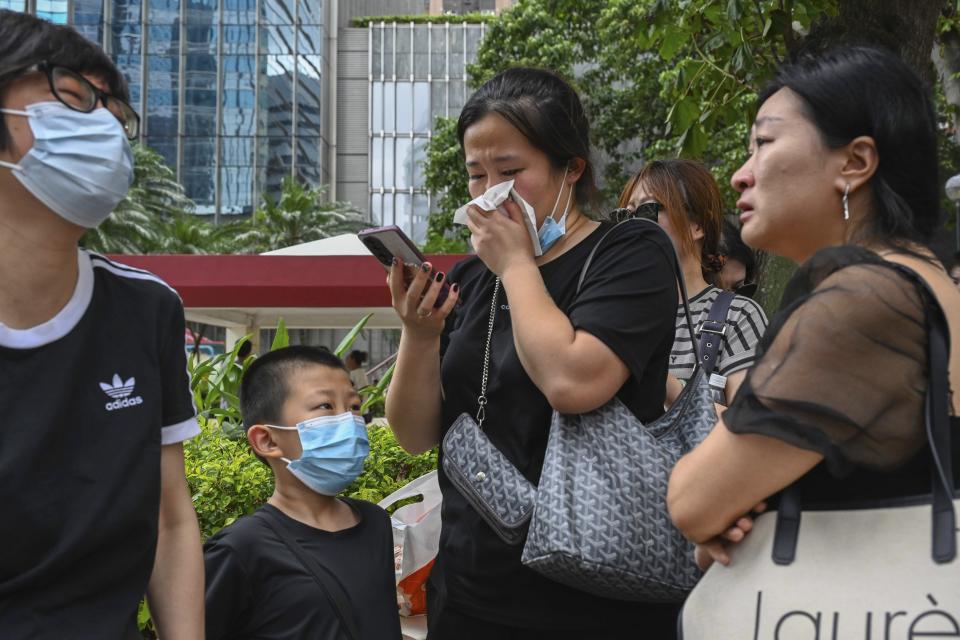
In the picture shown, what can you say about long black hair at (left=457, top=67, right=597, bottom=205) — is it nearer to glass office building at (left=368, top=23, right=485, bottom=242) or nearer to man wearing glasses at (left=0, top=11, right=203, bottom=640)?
Answer: man wearing glasses at (left=0, top=11, right=203, bottom=640)

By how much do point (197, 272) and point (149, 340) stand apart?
1144cm

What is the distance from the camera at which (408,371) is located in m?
2.50

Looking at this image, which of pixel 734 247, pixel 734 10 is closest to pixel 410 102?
pixel 734 10

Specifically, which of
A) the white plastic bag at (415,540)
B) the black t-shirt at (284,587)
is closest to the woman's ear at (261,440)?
the black t-shirt at (284,587)

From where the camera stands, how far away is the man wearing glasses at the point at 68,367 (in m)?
1.65

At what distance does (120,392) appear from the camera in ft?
5.97

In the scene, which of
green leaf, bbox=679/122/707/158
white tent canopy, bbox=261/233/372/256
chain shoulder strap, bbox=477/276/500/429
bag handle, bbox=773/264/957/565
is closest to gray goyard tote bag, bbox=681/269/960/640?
bag handle, bbox=773/264/957/565

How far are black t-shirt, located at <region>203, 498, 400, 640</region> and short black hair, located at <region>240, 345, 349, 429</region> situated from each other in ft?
1.23

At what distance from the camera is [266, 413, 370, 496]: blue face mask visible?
2.90 m

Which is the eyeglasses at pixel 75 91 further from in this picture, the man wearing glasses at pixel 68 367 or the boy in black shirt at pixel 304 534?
the boy in black shirt at pixel 304 534

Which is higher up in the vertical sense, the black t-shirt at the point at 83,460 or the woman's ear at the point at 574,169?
the woman's ear at the point at 574,169

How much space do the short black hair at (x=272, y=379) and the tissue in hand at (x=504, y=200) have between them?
0.98m

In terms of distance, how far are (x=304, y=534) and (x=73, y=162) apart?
1351 millimetres

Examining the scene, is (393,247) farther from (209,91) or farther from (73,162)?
(209,91)
